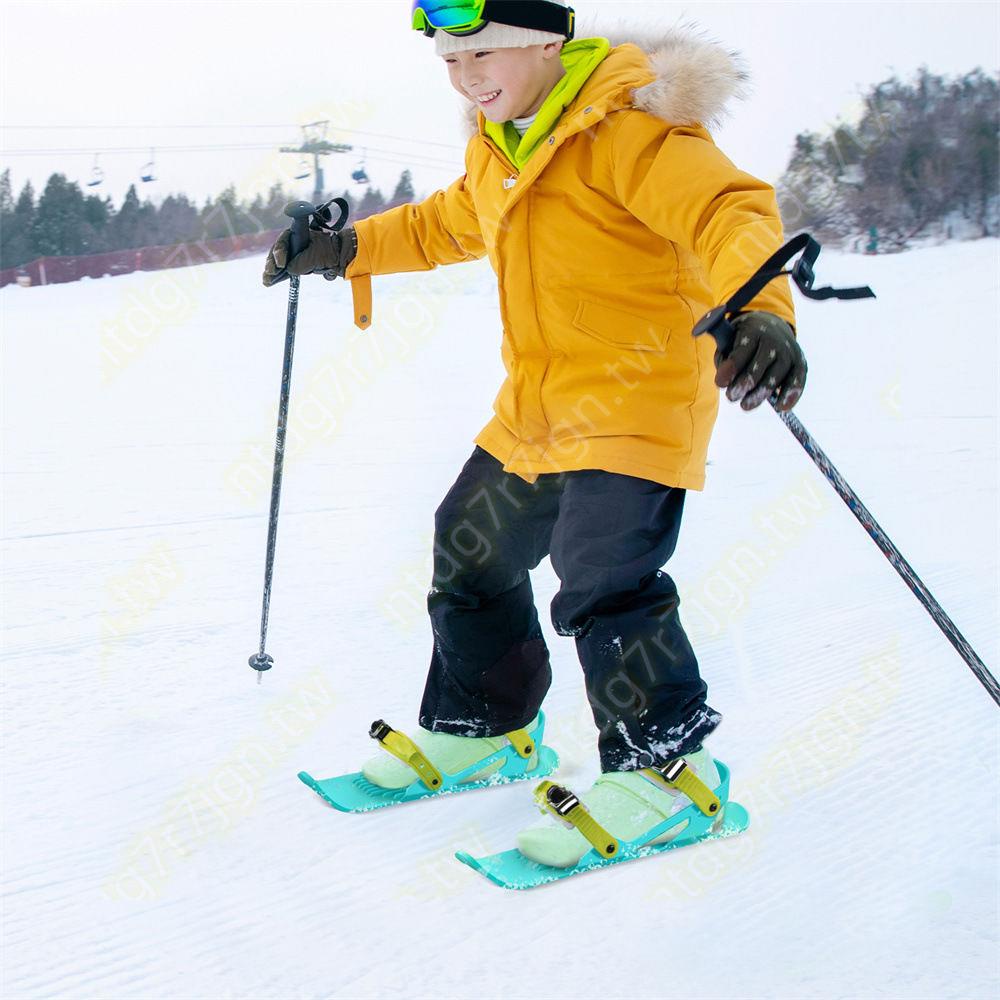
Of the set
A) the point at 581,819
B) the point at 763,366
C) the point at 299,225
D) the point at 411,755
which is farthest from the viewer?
the point at 299,225

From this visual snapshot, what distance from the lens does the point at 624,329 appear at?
180 cm

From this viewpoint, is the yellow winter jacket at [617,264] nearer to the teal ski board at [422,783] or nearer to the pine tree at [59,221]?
the teal ski board at [422,783]

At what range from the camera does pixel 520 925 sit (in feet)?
4.98

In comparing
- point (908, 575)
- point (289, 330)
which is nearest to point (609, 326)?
point (908, 575)

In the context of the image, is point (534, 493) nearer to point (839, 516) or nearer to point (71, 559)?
point (71, 559)

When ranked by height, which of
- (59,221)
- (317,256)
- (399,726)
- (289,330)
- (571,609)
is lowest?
(59,221)

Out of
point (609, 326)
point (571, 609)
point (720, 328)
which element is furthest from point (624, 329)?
point (571, 609)

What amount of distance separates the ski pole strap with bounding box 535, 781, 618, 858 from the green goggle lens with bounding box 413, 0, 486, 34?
4.03ft

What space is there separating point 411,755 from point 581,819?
0.37 m

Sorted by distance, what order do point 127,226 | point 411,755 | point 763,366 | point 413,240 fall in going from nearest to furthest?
point 763,366 < point 411,755 < point 413,240 < point 127,226

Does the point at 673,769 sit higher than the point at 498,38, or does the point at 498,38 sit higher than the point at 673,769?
the point at 498,38

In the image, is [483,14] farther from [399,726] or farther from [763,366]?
[399,726]

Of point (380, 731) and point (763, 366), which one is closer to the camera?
point (763, 366)

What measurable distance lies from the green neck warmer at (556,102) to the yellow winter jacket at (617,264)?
0.01 meters
